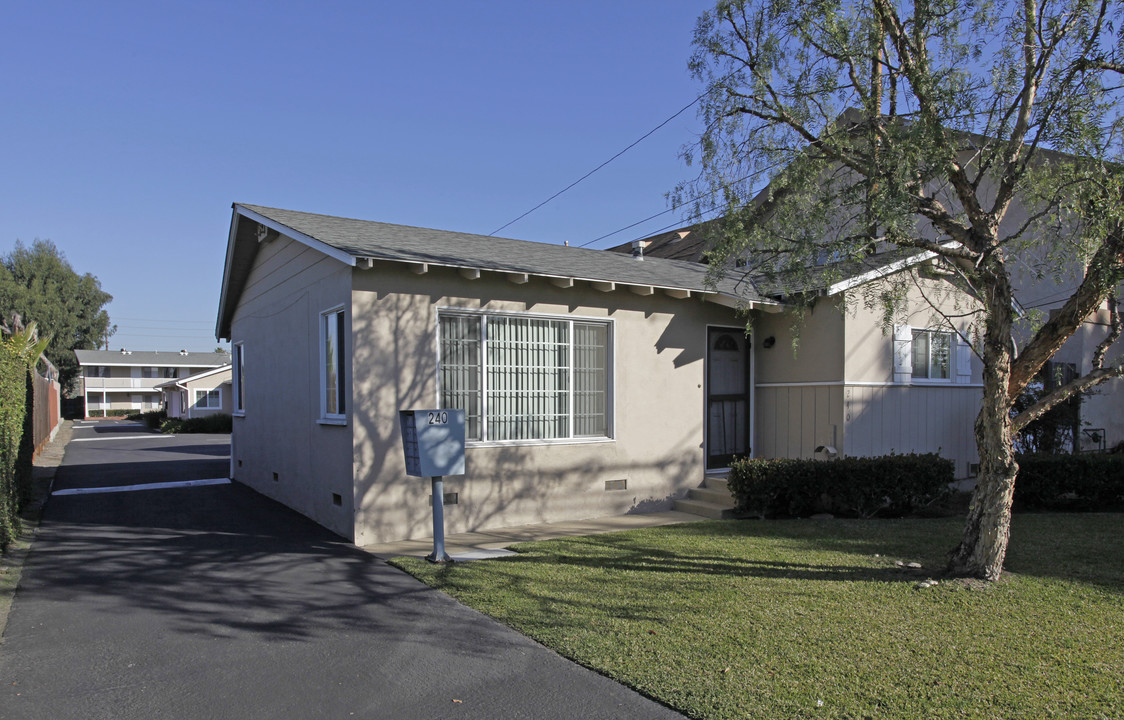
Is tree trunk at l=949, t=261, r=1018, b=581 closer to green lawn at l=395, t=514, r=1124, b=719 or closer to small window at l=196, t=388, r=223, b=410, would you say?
green lawn at l=395, t=514, r=1124, b=719

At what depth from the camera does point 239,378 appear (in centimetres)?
1489

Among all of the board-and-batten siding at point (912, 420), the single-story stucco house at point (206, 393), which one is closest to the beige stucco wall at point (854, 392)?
the board-and-batten siding at point (912, 420)

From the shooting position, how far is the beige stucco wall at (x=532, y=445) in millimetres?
8656

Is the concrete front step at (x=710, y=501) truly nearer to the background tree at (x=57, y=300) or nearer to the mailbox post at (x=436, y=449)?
the mailbox post at (x=436, y=449)

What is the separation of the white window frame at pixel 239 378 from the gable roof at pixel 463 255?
1.77 m

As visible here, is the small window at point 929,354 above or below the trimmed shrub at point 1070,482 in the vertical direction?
above

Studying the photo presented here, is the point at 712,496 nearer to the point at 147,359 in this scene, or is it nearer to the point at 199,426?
the point at 199,426

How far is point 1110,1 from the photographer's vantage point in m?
6.20

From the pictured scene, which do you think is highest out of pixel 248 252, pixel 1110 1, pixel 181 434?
pixel 1110 1

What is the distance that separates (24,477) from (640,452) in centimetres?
911

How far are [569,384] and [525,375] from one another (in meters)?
0.71

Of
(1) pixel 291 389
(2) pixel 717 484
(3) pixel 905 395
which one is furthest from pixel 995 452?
(1) pixel 291 389

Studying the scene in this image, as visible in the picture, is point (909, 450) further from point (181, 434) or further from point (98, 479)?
point (181, 434)

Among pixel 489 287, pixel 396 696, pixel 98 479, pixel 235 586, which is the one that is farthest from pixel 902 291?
pixel 98 479
